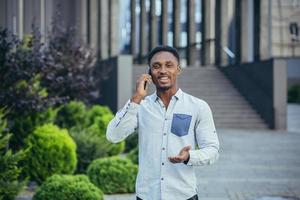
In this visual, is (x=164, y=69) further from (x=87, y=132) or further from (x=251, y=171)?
(x=87, y=132)

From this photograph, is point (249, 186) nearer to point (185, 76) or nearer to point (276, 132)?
point (276, 132)

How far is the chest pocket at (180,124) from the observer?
10.7 ft

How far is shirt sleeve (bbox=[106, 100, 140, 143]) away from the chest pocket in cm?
21

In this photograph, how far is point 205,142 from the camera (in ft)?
10.7

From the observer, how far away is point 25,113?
→ 9422 millimetres

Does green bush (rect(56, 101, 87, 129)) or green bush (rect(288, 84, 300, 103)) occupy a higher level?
green bush (rect(56, 101, 87, 129))

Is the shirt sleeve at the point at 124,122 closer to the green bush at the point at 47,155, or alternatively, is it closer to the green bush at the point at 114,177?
the green bush at the point at 114,177

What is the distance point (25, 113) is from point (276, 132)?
37.7 feet

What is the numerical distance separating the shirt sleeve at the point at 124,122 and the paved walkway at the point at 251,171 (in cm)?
500

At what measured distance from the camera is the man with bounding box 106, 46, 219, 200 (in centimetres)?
325

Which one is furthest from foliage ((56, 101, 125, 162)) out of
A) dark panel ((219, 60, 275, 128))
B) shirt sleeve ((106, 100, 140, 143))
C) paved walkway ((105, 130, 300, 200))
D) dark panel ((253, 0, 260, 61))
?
dark panel ((253, 0, 260, 61))

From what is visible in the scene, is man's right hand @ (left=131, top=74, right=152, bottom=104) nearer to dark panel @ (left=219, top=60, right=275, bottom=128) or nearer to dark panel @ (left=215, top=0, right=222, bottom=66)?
dark panel @ (left=219, top=60, right=275, bottom=128)

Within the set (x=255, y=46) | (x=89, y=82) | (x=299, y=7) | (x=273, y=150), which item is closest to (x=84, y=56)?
(x=89, y=82)

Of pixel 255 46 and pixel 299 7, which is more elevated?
pixel 299 7
